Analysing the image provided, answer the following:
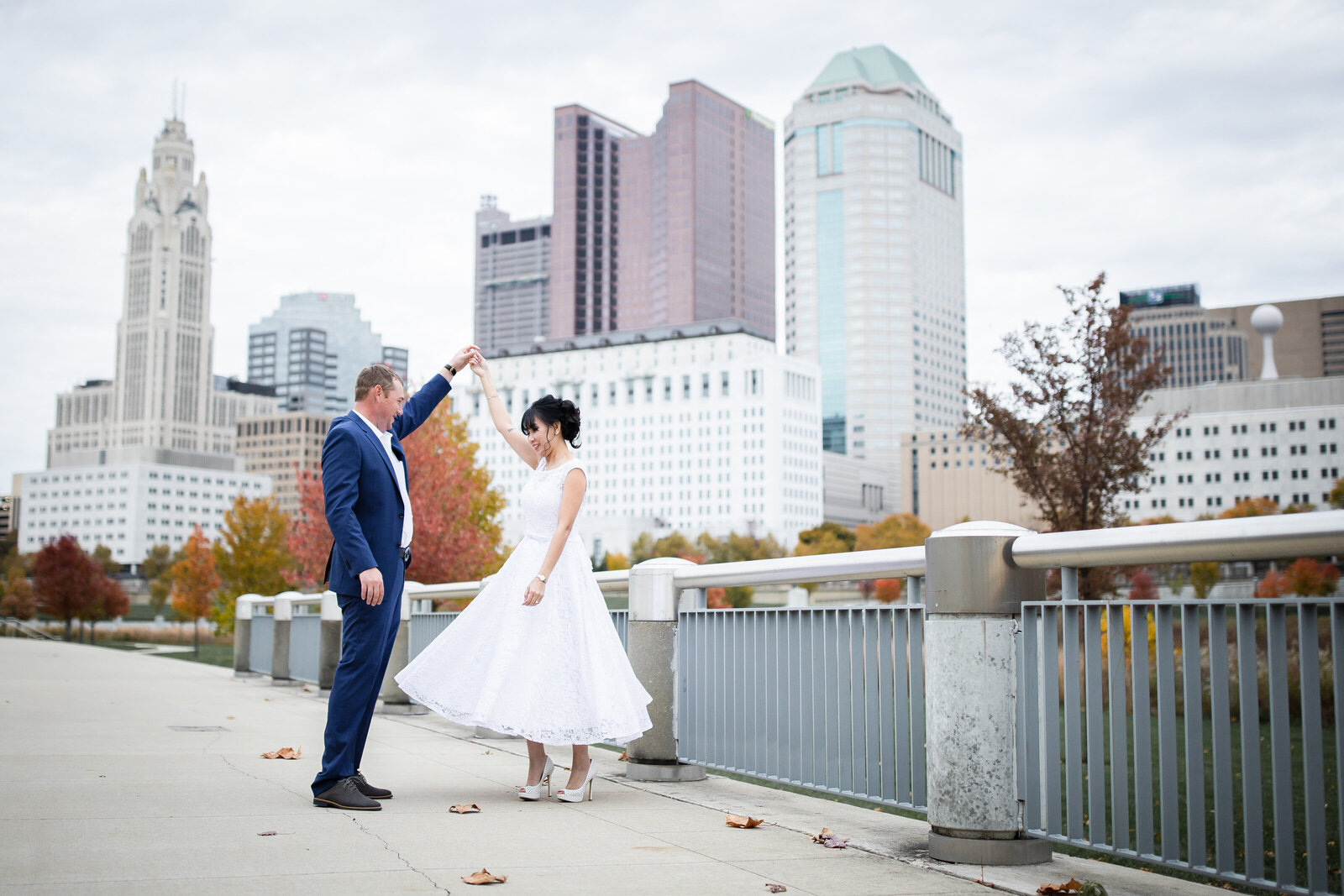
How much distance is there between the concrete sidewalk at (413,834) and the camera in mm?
4098

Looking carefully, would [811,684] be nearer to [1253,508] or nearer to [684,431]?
[1253,508]

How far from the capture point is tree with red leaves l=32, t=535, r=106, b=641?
54.4 meters

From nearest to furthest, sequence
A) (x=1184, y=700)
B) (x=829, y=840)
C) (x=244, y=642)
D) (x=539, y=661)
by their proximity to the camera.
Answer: (x=1184, y=700) → (x=829, y=840) → (x=539, y=661) → (x=244, y=642)

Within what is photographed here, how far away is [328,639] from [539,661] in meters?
9.65

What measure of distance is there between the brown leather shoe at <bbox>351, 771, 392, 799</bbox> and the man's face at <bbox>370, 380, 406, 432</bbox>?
1.73m

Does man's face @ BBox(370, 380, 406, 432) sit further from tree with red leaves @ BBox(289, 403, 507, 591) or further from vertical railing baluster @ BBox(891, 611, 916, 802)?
tree with red leaves @ BBox(289, 403, 507, 591)

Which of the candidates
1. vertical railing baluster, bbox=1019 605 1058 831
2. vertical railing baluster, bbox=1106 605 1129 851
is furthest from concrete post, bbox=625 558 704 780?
vertical railing baluster, bbox=1106 605 1129 851

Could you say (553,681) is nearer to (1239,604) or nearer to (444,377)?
(444,377)

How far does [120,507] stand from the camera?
19075 cm

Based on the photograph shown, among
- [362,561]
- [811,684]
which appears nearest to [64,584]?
[362,561]

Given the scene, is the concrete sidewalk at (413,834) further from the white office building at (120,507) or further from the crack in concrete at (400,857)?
the white office building at (120,507)

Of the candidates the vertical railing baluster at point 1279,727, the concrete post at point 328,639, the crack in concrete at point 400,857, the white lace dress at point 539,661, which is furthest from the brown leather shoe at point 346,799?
the concrete post at point 328,639

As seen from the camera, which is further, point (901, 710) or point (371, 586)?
point (371, 586)

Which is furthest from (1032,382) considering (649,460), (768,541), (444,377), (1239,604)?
(649,460)
